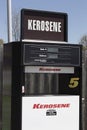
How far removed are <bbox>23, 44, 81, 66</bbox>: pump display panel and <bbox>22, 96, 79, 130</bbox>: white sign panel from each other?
645mm

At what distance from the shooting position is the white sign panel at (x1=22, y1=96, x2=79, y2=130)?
8.16 meters

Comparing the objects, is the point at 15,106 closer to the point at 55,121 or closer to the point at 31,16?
the point at 55,121

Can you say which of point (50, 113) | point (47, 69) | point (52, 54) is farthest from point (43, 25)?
point (50, 113)

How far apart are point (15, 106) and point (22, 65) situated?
769 mm

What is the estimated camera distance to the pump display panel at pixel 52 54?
8.05 metres

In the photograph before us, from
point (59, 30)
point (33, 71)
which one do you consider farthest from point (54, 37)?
point (33, 71)

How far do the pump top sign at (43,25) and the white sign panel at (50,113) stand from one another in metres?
1.15

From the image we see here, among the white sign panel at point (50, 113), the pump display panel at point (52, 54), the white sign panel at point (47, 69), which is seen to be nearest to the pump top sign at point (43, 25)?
the pump display panel at point (52, 54)

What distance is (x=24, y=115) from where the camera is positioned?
8.14m

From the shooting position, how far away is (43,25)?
852 cm

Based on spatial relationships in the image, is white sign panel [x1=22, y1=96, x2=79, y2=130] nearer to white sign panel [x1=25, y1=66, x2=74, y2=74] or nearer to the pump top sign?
white sign panel [x1=25, y1=66, x2=74, y2=74]

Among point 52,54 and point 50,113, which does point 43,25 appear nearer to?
point 52,54

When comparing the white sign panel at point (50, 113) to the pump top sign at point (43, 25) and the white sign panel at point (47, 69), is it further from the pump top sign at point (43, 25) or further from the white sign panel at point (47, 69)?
the pump top sign at point (43, 25)

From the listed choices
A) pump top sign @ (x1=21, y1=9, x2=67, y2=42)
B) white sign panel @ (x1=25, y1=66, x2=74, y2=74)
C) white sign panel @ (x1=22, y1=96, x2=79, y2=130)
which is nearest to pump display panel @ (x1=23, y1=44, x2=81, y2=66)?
white sign panel @ (x1=25, y1=66, x2=74, y2=74)
